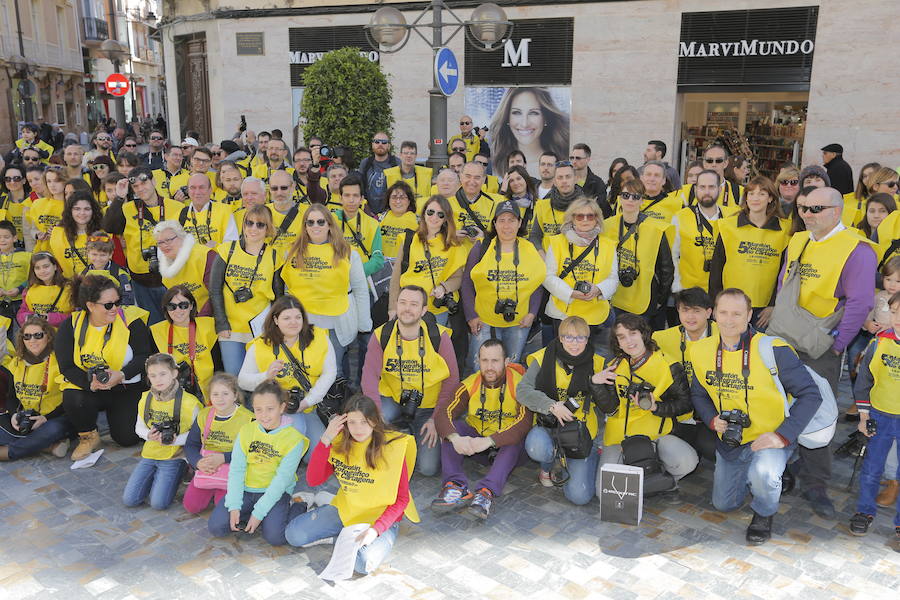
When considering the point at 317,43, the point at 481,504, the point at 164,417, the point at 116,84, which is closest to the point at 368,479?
the point at 481,504

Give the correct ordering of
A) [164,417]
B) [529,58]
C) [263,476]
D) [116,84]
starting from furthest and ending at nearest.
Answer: [116,84]
[529,58]
[164,417]
[263,476]

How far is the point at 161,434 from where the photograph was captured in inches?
192

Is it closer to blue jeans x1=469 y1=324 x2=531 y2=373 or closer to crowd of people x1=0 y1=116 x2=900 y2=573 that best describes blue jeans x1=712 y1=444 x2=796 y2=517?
crowd of people x1=0 y1=116 x2=900 y2=573

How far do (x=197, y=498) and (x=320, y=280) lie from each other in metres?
1.86

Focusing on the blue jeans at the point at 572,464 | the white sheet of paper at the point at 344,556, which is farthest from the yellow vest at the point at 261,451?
the blue jeans at the point at 572,464

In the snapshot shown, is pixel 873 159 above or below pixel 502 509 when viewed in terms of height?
above

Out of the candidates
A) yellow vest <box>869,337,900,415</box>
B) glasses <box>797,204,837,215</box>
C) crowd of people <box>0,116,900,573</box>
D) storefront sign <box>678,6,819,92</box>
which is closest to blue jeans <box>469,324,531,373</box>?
crowd of people <box>0,116,900,573</box>

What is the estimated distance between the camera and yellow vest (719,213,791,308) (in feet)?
18.1

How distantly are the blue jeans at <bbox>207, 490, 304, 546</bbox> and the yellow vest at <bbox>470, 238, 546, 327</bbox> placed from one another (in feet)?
7.51

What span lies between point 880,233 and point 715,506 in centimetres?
291

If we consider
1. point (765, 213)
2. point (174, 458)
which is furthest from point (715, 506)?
point (174, 458)

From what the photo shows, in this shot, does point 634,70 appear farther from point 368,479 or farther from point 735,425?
point 368,479

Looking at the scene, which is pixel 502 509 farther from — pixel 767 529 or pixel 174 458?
pixel 174 458

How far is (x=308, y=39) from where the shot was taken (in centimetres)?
1591
